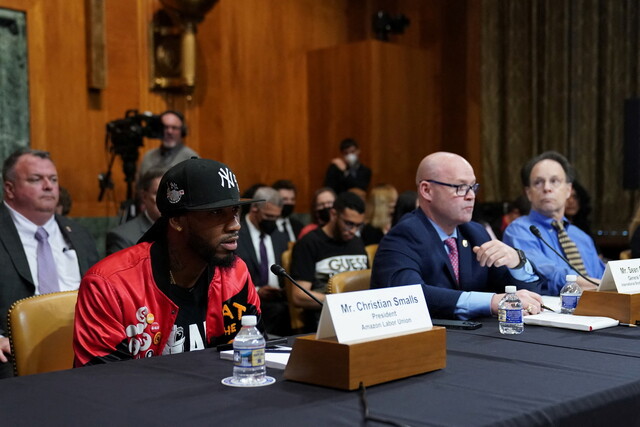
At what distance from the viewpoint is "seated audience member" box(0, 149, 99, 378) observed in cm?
321

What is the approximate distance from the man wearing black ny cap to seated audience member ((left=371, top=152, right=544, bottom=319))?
64cm

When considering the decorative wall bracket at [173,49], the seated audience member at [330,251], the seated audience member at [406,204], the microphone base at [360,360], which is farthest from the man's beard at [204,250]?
the decorative wall bracket at [173,49]

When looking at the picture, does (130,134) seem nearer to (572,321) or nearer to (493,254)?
(493,254)

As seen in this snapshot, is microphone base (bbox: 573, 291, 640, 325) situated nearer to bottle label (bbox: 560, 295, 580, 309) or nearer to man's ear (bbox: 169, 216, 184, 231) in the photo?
bottle label (bbox: 560, 295, 580, 309)

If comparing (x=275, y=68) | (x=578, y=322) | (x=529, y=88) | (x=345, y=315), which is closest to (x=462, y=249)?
(x=578, y=322)

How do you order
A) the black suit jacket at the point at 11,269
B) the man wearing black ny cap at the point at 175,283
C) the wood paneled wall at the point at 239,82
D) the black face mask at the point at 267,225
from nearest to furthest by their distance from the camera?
the man wearing black ny cap at the point at 175,283 < the black suit jacket at the point at 11,269 < the black face mask at the point at 267,225 < the wood paneled wall at the point at 239,82

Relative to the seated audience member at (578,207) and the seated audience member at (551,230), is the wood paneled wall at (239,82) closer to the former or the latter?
the seated audience member at (578,207)

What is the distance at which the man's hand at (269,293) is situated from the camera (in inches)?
179

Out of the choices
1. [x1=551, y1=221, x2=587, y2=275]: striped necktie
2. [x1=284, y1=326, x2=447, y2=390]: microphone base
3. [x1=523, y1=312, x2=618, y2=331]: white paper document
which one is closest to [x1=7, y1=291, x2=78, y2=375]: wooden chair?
[x1=284, y1=326, x2=447, y2=390]: microphone base

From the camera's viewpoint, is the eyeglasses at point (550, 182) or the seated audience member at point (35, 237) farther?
the eyeglasses at point (550, 182)

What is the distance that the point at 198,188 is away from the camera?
205cm

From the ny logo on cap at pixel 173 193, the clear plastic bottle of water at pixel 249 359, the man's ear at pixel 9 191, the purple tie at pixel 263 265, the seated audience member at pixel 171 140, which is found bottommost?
the purple tie at pixel 263 265

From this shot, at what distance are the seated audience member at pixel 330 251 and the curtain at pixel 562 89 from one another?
4.38 meters

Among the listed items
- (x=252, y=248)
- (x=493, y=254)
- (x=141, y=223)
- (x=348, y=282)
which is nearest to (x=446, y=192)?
(x=493, y=254)
